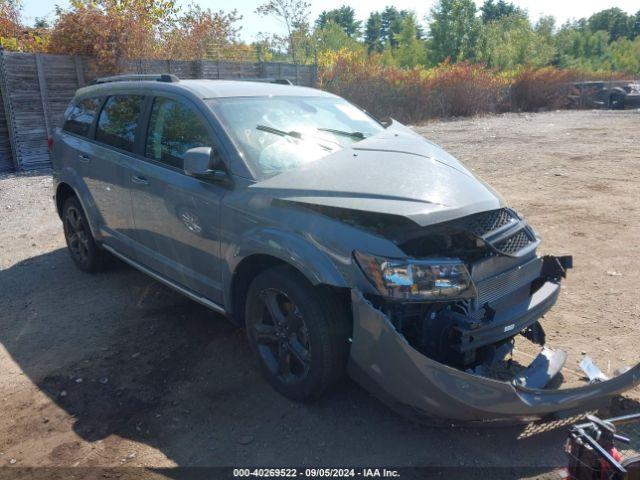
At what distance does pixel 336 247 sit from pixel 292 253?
277 millimetres

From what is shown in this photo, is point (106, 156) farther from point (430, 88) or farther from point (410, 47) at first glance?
point (410, 47)

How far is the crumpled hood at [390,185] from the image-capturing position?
9.60 ft

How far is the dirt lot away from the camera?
2.92 meters

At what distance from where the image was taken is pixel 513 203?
308 inches

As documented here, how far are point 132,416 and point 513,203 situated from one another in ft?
20.5

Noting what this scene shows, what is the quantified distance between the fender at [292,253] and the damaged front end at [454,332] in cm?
17

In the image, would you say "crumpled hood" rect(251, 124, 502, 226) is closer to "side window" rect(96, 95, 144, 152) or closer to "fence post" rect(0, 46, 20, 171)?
"side window" rect(96, 95, 144, 152)

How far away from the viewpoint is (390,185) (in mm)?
3123

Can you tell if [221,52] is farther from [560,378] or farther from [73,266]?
[560,378]

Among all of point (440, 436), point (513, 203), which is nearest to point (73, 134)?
point (440, 436)

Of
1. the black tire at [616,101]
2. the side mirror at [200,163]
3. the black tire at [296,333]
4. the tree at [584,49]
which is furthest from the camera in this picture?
the tree at [584,49]

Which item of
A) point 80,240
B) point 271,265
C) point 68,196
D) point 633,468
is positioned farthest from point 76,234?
point 633,468

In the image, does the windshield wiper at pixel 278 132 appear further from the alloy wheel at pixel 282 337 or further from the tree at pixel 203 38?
the tree at pixel 203 38

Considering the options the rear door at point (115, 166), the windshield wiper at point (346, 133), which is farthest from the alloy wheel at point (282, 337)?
the rear door at point (115, 166)
